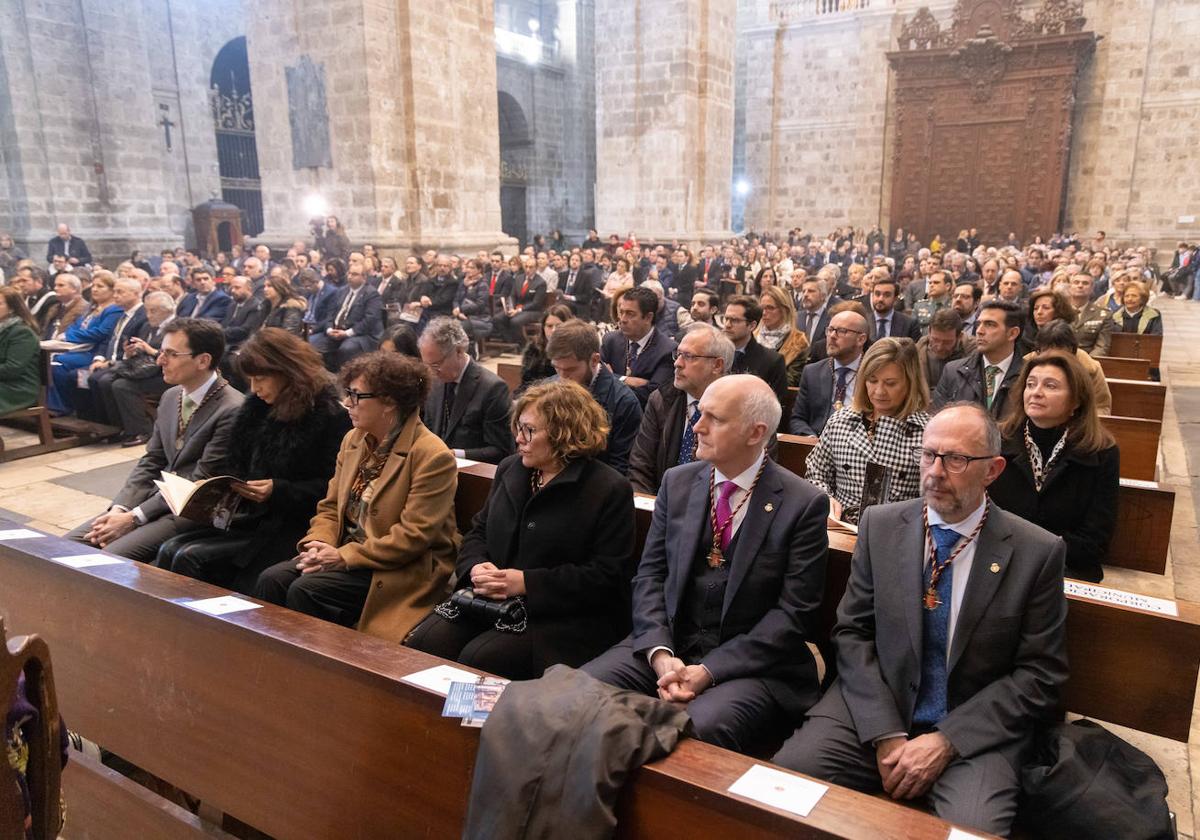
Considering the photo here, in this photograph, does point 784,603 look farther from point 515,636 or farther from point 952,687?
point 515,636

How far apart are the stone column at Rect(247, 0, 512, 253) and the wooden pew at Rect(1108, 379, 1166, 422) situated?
8479 millimetres

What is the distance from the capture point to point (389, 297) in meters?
9.87

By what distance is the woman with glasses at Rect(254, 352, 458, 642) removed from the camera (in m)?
2.90

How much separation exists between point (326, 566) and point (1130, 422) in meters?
4.09

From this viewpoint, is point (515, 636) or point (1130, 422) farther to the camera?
point (1130, 422)

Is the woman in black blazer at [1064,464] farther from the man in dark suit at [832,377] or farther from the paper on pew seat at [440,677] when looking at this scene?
the paper on pew seat at [440,677]

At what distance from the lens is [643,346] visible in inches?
213

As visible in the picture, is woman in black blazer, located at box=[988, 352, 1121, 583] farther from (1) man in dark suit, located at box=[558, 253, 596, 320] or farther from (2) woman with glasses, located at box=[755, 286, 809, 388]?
(1) man in dark suit, located at box=[558, 253, 596, 320]

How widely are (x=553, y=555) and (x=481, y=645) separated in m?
0.36

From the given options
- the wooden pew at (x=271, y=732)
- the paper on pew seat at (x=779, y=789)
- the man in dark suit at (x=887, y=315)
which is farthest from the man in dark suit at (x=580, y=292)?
the paper on pew seat at (x=779, y=789)

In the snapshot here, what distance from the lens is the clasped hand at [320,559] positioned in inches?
115

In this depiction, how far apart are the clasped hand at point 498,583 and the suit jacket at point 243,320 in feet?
20.5

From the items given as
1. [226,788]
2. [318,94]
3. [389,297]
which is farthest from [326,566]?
[318,94]

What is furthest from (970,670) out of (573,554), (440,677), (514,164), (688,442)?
(514,164)
